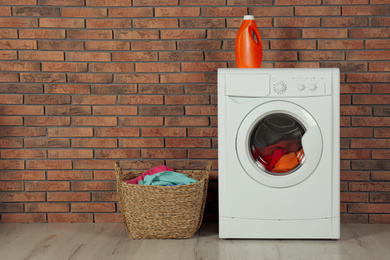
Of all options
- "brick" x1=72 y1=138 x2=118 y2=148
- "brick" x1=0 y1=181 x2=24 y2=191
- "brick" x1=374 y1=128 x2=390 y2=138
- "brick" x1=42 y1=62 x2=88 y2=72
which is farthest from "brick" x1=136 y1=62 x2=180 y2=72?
"brick" x1=374 y1=128 x2=390 y2=138

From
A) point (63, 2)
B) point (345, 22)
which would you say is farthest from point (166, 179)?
point (345, 22)

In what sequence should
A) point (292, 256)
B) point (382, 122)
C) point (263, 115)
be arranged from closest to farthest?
point (292, 256), point (263, 115), point (382, 122)

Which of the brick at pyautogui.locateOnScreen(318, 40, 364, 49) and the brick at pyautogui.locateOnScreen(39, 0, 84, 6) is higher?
the brick at pyautogui.locateOnScreen(39, 0, 84, 6)

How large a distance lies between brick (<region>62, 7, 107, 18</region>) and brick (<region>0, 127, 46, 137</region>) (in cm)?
73

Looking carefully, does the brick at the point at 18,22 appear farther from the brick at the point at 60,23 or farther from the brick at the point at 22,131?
the brick at the point at 22,131

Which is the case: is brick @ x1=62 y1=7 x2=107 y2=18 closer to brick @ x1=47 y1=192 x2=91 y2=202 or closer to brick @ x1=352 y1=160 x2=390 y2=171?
brick @ x1=47 y1=192 x2=91 y2=202

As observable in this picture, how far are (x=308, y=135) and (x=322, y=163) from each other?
0.17 m

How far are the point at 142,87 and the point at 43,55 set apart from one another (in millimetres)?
645

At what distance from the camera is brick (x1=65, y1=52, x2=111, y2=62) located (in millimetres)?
3014

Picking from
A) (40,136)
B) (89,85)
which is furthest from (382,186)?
(40,136)

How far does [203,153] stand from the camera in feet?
9.98

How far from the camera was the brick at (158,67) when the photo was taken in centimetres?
301

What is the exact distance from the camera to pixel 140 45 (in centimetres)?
300

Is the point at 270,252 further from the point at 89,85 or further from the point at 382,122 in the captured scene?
the point at 89,85
